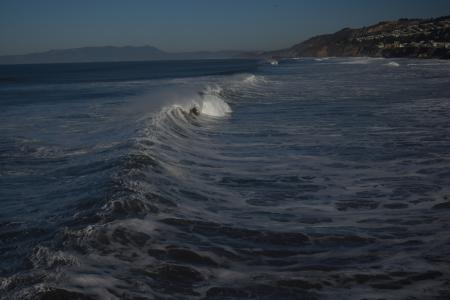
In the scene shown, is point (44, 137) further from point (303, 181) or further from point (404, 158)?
point (404, 158)

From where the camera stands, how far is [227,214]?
7.03 m

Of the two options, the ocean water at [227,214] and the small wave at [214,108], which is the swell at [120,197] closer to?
the ocean water at [227,214]

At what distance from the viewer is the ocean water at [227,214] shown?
4672mm

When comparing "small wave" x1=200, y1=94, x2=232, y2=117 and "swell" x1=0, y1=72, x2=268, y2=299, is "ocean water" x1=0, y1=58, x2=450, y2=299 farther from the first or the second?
"small wave" x1=200, y1=94, x2=232, y2=117

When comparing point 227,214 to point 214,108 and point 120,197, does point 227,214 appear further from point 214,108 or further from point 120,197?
point 214,108

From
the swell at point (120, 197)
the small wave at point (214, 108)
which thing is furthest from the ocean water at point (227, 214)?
the small wave at point (214, 108)

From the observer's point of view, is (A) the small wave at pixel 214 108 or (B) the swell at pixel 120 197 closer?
(B) the swell at pixel 120 197

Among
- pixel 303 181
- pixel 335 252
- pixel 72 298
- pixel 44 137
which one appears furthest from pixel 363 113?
pixel 72 298

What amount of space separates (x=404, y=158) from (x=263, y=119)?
8396 mm

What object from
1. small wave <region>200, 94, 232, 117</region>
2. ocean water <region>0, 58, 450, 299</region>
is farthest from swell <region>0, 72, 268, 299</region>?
small wave <region>200, 94, 232, 117</region>

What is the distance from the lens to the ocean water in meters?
4.67

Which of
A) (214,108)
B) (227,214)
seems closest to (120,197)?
(227,214)

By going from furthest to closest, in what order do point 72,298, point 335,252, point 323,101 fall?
point 323,101, point 335,252, point 72,298

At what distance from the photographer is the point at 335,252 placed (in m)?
5.52
